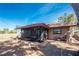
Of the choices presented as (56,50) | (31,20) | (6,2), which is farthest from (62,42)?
(6,2)

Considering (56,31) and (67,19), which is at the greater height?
(67,19)

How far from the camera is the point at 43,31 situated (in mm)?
5066

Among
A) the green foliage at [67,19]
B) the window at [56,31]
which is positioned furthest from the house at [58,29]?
the green foliage at [67,19]

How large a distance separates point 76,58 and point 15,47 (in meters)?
1.57

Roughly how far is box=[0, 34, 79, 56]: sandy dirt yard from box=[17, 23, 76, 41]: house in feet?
0.46

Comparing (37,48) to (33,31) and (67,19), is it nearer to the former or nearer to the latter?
(33,31)

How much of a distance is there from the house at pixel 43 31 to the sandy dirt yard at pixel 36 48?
0.46 feet

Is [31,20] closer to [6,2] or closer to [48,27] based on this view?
[48,27]

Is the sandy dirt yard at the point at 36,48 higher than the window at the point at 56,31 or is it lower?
lower

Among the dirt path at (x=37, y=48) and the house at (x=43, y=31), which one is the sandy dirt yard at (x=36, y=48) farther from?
the house at (x=43, y=31)

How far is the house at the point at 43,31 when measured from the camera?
16.4 feet

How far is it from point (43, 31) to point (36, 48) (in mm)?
473

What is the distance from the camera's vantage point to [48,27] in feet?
16.4

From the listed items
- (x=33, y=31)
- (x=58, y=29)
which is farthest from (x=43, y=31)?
(x=58, y=29)
